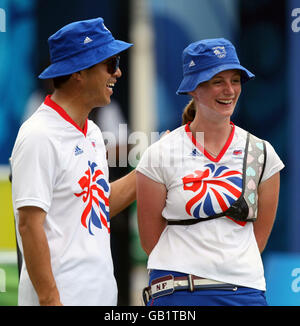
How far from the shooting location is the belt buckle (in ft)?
11.1

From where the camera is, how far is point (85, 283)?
324 centimetres

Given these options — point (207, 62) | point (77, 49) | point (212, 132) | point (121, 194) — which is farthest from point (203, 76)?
point (121, 194)

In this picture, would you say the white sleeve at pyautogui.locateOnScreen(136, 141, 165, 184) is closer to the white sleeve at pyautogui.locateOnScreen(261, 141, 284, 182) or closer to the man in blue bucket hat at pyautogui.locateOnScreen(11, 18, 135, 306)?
the man in blue bucket hat at pyautogui.locateOnScreen(11, 18, 135, 306)

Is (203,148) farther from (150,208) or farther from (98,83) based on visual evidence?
(98,83)

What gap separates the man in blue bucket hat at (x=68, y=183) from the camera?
3.07m

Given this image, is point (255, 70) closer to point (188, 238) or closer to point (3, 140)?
point (3, 140)

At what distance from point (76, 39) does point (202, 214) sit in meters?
0.96

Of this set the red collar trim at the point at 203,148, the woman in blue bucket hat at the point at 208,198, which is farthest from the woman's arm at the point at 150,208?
the red collar trim at the point at 203,148

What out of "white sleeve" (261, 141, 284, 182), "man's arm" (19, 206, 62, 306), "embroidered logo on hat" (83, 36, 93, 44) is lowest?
"man's arm" (19, 206, 62, 306)

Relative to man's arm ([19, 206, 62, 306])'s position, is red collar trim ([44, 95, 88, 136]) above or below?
above

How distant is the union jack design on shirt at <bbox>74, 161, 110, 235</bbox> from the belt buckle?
13.6 inches

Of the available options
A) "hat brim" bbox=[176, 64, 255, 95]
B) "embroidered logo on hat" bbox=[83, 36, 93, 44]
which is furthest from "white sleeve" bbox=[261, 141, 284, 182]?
"embroidered logo on hat" bbox=[83, 36, 93, 44]

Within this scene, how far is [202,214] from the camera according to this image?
11.1ft

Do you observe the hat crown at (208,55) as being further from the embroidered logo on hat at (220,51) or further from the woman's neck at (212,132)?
the woman's neck at (212,132)
